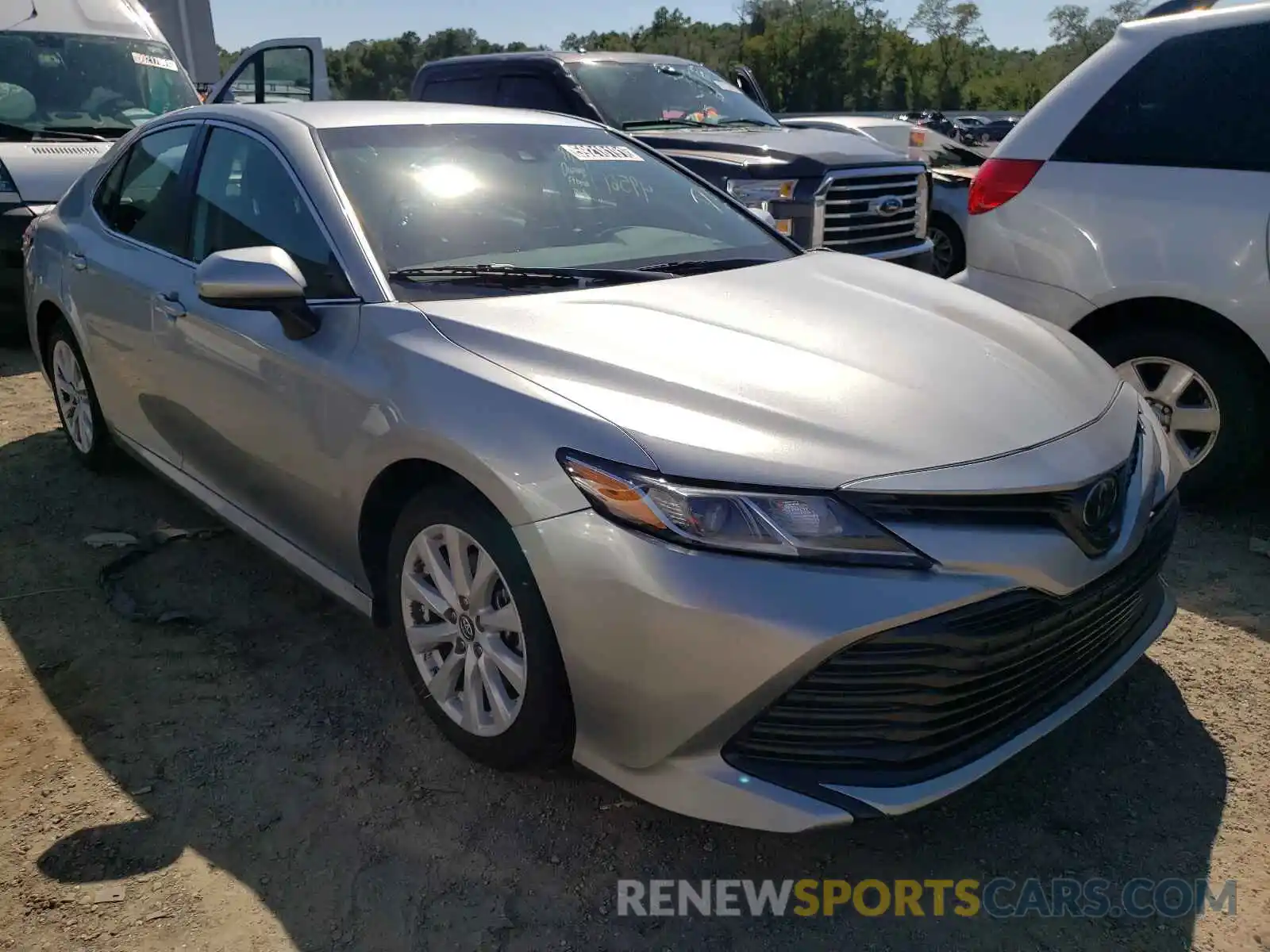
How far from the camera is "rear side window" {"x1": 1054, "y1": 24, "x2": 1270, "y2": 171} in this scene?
393 centimetres

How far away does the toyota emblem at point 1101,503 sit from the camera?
7.34 feet

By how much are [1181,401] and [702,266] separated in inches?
86.8

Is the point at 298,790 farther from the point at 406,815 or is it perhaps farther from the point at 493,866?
the point at 493,866

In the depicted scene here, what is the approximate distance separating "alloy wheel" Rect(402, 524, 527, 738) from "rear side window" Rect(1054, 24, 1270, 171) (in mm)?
3228

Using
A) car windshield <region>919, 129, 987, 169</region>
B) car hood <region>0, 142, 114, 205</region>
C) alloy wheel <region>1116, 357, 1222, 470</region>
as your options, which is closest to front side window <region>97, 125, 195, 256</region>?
car hood <region>0, 142, 114, 205</region>

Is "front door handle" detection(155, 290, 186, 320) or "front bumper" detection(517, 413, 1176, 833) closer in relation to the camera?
"front bumper" detection(517, 413, 1176, 833)

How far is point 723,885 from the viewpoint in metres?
2.31

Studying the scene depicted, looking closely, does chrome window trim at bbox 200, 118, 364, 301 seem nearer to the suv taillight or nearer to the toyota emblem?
the toyota emblem

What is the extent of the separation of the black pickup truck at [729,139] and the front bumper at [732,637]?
4631 mm

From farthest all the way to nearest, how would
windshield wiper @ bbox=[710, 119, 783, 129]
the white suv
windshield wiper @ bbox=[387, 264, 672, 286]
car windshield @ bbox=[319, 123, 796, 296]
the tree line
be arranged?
the tree line < windshield wiper @ bbox=[710, 119, 783, 129] < the white suv < car windshield @ bbox=[319, 123, 796, 296] < windshield wiper @ bbox=[387, 264, 672, 286]

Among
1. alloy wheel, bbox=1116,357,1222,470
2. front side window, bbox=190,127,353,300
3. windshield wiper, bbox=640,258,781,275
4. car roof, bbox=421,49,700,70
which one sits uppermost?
car roof, bbox=421,49,700,70

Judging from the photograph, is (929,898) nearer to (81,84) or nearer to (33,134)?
(33,134)

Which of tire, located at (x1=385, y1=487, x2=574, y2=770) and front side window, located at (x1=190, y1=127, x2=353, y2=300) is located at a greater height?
front side window, located at (x1=190, y1=127, x2=353, y2=300)

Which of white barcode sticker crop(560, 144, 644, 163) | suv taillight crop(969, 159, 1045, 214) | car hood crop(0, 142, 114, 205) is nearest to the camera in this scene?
white barcode sticker crop(560, 144, 644, 163)
